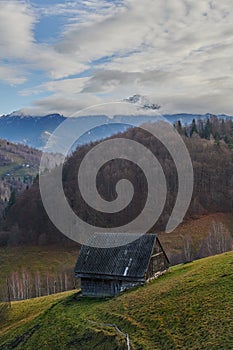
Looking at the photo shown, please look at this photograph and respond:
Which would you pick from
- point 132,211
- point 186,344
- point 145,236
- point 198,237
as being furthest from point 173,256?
point 186,344

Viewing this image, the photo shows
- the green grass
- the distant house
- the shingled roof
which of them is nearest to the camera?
the distant house

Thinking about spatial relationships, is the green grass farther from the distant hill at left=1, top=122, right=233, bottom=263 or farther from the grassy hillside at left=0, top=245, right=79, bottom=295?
the distant hill at left=1, top=122, right=233, bottom=263

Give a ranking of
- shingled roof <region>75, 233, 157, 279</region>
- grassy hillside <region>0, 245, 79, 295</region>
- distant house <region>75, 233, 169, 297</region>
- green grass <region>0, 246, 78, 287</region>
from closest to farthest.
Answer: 1. distant house <region>75, 233, 169, 297</region>
2. shingled roof <region>75, 233, 157, 279</region>
3. grassy hillside <region>0, 245, 79, 295</region>
4. green grass <region>0, 246, 78, 287</region>

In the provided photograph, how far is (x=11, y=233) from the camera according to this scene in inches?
5256

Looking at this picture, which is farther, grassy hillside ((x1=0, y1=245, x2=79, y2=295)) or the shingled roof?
grassy hillside ((x1=0, y1=245, x2=79, y2=295))

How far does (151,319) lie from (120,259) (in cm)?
1408

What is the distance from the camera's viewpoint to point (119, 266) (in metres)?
42.8

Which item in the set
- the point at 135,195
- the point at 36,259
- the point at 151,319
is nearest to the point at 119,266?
the point at 151,319

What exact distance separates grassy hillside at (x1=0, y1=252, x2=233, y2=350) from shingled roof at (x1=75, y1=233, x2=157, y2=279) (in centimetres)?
227

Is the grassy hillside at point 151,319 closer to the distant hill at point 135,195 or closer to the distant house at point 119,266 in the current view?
A: the distant house at point 119,266

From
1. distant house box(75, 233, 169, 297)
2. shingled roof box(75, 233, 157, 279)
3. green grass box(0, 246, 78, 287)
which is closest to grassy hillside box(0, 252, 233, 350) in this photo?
distant house box(75, 233, 169, 297)

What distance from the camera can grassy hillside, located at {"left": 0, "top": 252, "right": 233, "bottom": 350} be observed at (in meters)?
25.7

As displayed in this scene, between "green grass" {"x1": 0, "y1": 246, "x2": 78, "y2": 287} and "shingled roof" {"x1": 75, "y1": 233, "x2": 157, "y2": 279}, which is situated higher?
"shingled roof" {"x1": 75, "y1": 233, "x2": 157, "y2": 279}

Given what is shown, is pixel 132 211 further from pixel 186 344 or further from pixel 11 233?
pixel 186 344
